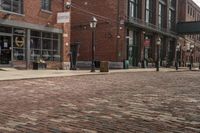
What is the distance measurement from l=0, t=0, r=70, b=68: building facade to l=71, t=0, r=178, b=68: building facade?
10173 millimetres

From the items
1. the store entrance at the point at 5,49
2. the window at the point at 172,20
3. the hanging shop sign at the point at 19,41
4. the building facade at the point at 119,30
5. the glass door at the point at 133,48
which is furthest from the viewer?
the window at the point at 172,20

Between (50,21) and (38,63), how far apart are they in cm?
426

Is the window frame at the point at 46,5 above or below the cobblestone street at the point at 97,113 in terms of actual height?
above

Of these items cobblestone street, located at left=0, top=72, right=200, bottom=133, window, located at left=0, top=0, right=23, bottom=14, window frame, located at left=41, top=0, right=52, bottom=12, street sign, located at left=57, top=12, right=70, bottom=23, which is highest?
window frame, located at left=41, top=0, right=52, bottom=12

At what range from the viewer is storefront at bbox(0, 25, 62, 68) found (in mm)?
28641

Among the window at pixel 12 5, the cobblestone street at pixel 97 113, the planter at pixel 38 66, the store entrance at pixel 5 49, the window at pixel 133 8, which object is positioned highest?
the window at pixel 133 8

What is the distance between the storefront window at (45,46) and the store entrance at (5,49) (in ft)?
8.75

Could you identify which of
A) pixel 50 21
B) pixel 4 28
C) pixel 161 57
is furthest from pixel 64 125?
pixel 161 57

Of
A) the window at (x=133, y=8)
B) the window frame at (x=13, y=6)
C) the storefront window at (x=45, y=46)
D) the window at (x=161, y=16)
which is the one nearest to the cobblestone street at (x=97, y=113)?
the window frame at (x=13, y=6)

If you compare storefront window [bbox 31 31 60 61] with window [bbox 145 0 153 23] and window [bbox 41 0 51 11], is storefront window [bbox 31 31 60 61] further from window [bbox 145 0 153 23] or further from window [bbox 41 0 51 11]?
window [bbox 145 0 153 23]

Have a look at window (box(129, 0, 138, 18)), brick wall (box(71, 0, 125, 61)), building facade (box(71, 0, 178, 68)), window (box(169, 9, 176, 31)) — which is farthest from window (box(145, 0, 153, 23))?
window (box(169, 9, 176, 31))

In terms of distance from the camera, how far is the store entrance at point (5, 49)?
28281 millimetres

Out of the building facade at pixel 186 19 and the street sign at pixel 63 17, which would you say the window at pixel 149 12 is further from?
the street sign at pixel 63 17

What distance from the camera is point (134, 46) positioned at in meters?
48.3
